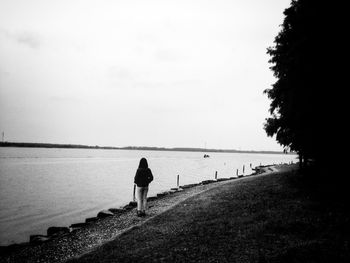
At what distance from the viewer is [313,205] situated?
11.4m

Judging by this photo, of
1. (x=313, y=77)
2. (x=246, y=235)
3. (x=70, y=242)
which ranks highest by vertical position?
(x=313, y=77)

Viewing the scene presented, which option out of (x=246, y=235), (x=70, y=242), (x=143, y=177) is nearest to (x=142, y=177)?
(x=143, y=177)

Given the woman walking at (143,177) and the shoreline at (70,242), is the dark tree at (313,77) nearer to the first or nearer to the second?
the woman walking at (143,177)

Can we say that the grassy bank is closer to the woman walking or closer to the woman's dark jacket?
the woman walking

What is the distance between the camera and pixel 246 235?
8703 mm

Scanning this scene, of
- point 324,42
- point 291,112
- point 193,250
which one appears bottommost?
point 193,250

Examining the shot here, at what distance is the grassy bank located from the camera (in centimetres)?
713

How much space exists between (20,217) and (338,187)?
18851 millimetres

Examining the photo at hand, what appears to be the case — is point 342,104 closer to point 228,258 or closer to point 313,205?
point 313,205

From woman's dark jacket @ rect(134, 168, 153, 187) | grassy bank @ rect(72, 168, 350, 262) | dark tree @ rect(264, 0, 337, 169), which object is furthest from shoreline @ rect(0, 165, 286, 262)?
dark tree @ rect(264, 0, 337, 169)

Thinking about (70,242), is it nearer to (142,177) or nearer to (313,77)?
(142,177)

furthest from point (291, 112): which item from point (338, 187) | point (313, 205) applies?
point (313, 205)

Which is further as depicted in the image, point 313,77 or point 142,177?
point 142,177

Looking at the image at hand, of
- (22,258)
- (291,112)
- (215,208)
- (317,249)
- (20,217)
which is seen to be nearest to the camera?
(317,249)
